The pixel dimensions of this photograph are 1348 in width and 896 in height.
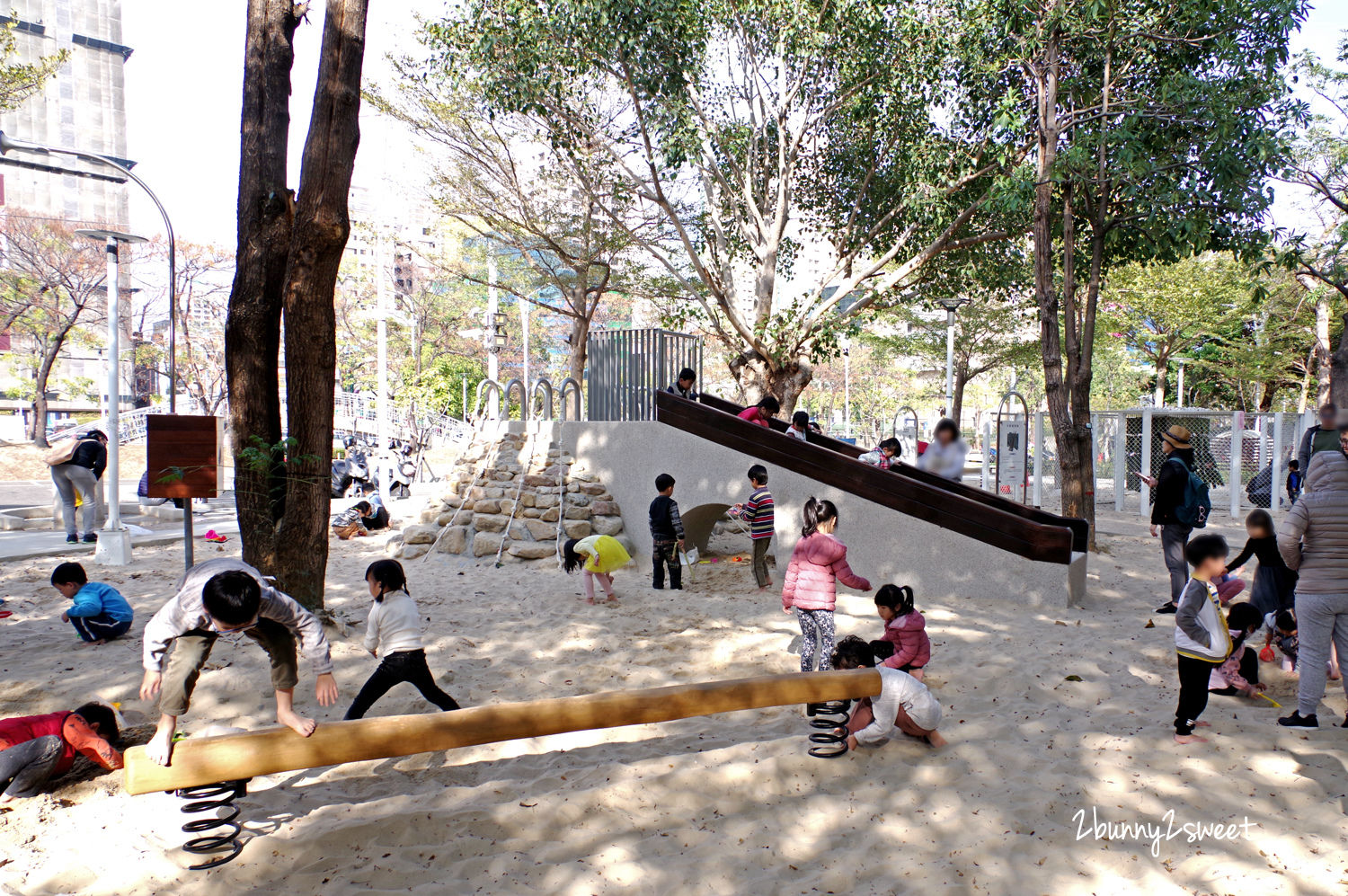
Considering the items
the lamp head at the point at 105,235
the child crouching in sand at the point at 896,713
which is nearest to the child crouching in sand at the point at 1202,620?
the child crouching in sand at the point at 896,713

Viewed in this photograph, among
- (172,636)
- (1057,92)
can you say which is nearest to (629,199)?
(1057,92)

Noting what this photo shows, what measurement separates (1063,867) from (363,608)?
6467mm

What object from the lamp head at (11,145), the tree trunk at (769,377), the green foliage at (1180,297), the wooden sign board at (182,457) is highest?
the green foliage at (1180,297)

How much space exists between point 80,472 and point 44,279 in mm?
21566

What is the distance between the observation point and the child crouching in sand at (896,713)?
15.0ft

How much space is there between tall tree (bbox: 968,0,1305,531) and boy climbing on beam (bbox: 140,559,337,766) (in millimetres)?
10364

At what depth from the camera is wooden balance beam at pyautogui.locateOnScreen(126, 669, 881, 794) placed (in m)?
3.40

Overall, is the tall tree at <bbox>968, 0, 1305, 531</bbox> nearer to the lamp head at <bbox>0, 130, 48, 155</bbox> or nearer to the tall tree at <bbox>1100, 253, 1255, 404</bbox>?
the lamp head at <bbox>0, 130, 48, 155</bbox>

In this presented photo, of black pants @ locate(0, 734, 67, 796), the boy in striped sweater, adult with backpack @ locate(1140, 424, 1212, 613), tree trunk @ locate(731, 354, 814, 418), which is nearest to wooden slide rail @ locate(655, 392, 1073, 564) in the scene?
the boy in striped sweater

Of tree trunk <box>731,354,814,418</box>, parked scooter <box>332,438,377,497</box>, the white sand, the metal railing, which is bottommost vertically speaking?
the white sand

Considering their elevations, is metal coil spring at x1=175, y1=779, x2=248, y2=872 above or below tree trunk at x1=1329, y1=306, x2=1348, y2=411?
below

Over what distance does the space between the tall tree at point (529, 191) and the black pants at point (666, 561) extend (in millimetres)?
8680

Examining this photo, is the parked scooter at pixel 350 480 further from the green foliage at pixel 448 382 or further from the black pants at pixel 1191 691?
the green foliage at pixel 448 382

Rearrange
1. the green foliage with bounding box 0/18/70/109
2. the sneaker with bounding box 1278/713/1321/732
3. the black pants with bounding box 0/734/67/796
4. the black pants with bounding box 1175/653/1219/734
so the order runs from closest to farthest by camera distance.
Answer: the black pants with bounding box 0/734/67/796 < the black pants with bounding box 1175/653/1219/734 < the sneaker with bounding box 1278/713/1321/732 < the green foliage with bounding box 0/18/70/109
